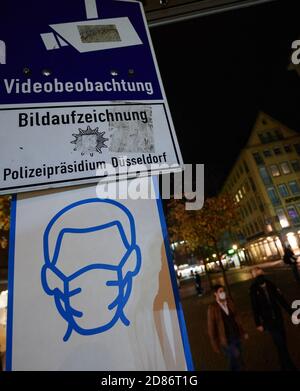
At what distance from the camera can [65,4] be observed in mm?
1479

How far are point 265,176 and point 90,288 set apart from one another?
3119 centimetres

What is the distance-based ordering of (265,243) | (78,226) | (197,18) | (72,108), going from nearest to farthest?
(78,226) < (72,108) < (197,18) < (265,243)

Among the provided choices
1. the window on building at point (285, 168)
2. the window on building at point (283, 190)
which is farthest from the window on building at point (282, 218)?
the window on building at point (285, 168)

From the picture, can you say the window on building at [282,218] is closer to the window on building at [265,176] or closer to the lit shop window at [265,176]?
the window on building at [265,176]

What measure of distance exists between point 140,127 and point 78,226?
51 centimetres

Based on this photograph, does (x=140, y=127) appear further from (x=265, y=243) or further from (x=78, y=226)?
(x=265, y=243)

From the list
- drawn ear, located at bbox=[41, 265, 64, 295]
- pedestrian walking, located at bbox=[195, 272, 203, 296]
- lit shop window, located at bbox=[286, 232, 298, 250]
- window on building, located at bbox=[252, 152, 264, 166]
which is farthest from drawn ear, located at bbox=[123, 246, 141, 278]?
window on building, located at bbox=[252, 152, 264, 166]

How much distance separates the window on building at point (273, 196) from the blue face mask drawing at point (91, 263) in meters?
30.6

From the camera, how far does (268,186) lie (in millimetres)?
29750

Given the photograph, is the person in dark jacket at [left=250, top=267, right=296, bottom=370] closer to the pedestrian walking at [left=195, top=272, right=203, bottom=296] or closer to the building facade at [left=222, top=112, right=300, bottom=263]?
the pedestrian walking at [left=195, top=272, right=203, bottom=296]

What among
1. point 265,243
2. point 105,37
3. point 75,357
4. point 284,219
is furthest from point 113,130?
point 265,243

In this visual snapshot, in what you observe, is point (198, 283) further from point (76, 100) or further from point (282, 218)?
point (76, 100)

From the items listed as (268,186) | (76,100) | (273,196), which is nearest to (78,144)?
(76,100)

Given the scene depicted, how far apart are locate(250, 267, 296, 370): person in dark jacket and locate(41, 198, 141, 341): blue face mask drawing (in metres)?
5.57
